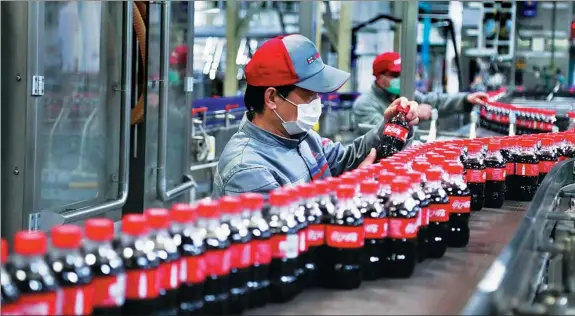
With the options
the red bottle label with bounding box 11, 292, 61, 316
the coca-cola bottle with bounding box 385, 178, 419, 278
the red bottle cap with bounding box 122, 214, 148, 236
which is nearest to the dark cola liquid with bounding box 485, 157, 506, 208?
the coca-cola bottle with bounding box 385, 178, 419, 278

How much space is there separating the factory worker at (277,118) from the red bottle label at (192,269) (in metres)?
1.07

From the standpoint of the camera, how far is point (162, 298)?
71.7 inches

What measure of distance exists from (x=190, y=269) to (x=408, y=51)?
5.67 meters

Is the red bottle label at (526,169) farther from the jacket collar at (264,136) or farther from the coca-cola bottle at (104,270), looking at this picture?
the coca-cola bottle at (104,270)

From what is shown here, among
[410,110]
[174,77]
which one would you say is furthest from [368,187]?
[174,77]

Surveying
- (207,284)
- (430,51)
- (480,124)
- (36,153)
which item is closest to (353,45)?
(430,51)

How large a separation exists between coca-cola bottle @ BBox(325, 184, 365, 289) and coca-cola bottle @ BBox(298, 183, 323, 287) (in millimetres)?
32

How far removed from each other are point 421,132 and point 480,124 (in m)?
0.71

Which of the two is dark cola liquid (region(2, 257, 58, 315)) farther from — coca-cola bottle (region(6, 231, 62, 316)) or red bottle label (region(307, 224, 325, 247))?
red bottle label (region(307, 224, 325, 247))

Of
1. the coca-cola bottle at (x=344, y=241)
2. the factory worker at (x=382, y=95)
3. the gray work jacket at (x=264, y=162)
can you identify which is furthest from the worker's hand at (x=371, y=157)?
the factory worker at (x=382, y=95)

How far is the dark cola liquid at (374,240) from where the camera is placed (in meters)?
2.31

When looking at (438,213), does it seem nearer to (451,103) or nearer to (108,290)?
(108,290)

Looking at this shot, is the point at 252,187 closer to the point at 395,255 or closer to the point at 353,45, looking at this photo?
the point at 395,255

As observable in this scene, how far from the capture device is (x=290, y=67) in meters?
3.13
